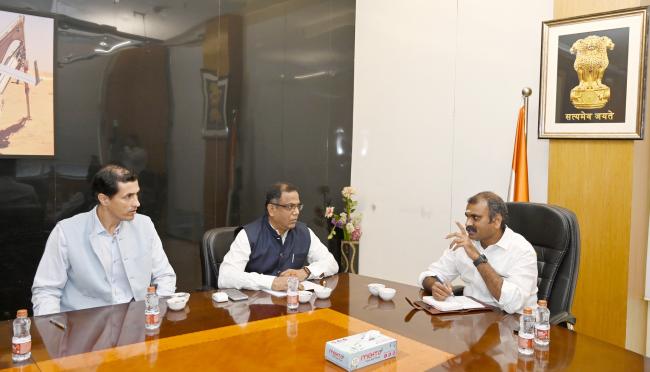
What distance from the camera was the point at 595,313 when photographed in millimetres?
3479

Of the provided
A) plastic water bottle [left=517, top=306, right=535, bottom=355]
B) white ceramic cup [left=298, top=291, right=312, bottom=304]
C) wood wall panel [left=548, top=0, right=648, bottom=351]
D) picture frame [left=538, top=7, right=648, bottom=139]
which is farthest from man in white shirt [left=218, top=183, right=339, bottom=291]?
picture frame [left=538, top=7, right=648, bottom=139]

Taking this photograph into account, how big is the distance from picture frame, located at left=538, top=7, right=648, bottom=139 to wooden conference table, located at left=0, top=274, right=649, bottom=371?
1936mm

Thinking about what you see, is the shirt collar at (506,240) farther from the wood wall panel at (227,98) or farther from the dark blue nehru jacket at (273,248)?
the wood wall panel at (227,98)

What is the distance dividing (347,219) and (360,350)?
347 centimetres

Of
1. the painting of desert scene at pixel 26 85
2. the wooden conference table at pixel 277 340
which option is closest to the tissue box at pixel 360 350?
the wooden conference table at pixel 277 340

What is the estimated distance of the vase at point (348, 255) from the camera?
5023 millimetres

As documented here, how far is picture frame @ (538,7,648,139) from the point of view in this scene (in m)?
3.29

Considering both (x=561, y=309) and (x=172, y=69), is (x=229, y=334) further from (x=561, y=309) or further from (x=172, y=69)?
(x=172, y=69)

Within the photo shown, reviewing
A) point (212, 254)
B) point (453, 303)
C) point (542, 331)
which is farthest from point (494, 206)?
point (212, 254)

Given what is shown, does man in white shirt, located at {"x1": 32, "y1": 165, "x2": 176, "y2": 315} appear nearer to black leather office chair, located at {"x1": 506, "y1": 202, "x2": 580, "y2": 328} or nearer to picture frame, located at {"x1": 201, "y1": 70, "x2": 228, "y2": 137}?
picture frame, located at {"x1": 201, "y1": 70, "x2": 228, "y2": 137}

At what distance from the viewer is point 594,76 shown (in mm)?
3484

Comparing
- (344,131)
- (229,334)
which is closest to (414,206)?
(344,131)

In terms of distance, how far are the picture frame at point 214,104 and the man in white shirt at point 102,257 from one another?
1534 millimetres

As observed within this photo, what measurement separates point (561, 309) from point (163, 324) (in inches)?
72.1
